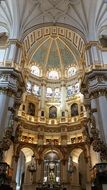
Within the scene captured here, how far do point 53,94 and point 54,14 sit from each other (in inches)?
496

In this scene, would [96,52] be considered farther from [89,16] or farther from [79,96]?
[79,96]

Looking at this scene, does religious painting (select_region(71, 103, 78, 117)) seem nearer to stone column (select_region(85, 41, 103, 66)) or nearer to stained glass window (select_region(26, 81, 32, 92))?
stained glass window (select_region(26, 81, 32, 92))

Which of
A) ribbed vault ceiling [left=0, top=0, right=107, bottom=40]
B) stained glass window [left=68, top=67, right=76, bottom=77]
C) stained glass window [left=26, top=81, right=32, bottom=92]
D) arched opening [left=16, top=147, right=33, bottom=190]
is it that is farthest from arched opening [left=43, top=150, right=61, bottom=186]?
ribbed vault ceiling [left=0, top=0, right=107, bottom=40]

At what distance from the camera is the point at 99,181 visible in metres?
16.4

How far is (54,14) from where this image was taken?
30.1 m

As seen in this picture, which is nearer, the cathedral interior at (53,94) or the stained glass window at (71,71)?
the cathedral interior at (53,94)

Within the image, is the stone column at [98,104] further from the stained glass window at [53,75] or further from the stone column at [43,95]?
the stained glass window at [53,75]

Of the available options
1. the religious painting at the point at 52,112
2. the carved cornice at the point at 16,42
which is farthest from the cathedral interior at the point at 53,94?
the carved cornice at the point at 16,42

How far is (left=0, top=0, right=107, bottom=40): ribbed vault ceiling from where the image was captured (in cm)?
2656

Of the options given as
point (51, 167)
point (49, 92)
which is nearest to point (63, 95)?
point (49, 92)

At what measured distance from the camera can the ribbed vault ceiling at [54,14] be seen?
2656 centimetres

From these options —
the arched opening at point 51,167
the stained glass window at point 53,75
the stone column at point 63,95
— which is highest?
the stained glass window at point 53,75

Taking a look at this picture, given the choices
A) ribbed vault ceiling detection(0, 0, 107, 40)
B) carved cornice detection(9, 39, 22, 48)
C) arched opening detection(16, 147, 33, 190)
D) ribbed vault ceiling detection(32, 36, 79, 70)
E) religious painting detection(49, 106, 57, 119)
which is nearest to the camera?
carved cornice detection(9, 39, 22, 48)

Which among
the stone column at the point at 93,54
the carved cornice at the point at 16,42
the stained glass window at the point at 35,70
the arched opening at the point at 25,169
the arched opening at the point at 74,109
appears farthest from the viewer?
the stained glass window at the point at 35,70
